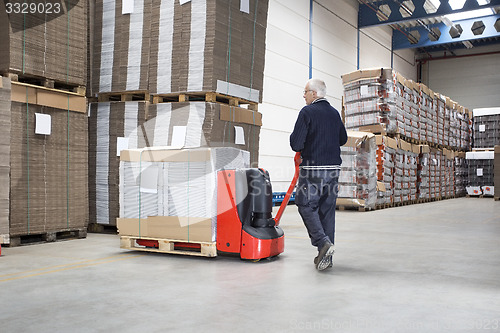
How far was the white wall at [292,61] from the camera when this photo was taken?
1147cm

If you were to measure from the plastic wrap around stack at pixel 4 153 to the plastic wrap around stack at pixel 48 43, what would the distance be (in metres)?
0.34

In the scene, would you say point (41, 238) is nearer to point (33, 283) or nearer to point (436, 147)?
point (33, 283)

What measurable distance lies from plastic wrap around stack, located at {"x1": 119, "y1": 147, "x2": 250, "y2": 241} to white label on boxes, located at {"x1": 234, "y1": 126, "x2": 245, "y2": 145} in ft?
3.60

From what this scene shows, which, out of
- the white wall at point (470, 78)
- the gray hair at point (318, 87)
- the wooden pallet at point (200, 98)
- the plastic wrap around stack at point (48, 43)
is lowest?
the gray hair at point (318, 87)

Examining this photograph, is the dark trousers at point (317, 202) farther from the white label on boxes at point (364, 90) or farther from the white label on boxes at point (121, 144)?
the white label on boxes at point (364, 90)

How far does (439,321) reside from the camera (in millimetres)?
2605

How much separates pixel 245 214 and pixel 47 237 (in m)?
2.34

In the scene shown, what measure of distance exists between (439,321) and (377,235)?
3.83 m

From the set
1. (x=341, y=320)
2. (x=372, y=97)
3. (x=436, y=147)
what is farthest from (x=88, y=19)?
(x=436, y=147)

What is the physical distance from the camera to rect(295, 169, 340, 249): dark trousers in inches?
158

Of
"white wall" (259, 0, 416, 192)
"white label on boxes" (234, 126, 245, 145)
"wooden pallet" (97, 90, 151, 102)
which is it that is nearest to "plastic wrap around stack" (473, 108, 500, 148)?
"white wall" (259, 0, 416, 192)

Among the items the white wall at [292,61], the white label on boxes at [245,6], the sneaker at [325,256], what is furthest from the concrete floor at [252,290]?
the white wall at [292,61]

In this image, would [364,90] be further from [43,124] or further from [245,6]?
[43,124]

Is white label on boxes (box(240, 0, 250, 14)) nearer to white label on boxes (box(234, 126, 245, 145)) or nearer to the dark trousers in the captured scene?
white label on boxes (box(234, 126, 245, 145))
